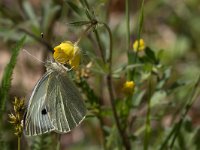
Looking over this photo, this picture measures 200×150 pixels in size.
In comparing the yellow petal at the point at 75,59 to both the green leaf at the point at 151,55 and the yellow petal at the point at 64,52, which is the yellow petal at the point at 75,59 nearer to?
the yellow petal at the point at 64,52

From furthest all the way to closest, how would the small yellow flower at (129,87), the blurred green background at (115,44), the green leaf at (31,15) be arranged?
1. the green leaf at (31,15)
2. the blurred green background at (115,44)
3. the small yellow flower at (129,87)

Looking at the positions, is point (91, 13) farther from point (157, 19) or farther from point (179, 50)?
point (157, 19)

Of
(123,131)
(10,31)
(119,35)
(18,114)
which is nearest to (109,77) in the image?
(123,131)

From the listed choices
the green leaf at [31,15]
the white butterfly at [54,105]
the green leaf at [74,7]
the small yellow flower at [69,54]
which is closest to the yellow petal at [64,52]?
the small yellow flower at [69,54]

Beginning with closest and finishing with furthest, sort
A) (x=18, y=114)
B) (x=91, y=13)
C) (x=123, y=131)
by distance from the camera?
(x=18, y=114), (x=91, y=13), (x=123, y=131)

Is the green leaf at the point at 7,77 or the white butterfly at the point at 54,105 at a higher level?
the green leaf at the point at 7,77

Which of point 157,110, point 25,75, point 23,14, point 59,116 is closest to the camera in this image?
point 59,116
